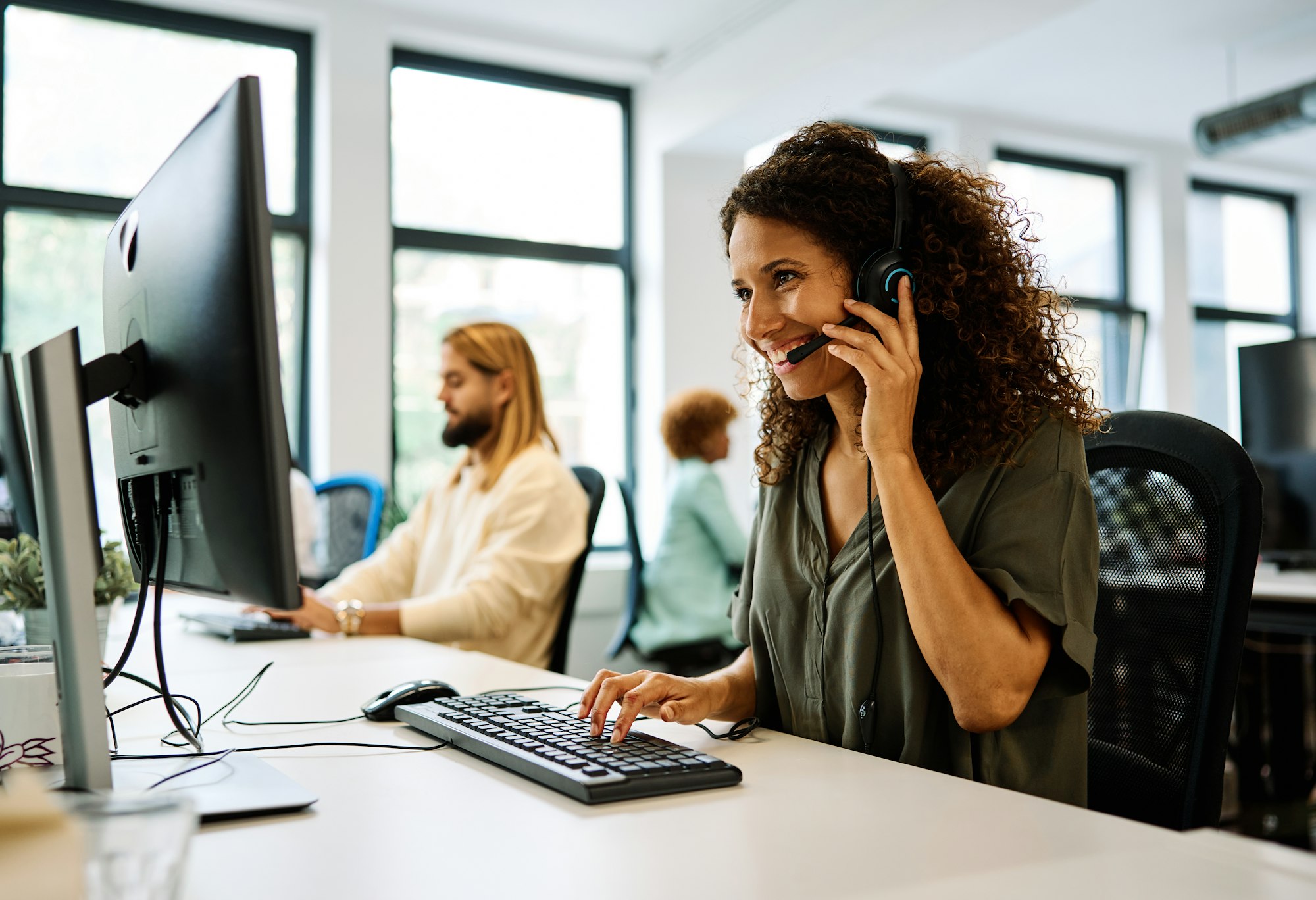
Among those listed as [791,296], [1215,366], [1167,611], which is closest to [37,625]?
[791,296]

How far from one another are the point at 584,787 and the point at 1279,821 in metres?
2.64

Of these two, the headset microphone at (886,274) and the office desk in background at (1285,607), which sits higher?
the headset microphone at (886,274)

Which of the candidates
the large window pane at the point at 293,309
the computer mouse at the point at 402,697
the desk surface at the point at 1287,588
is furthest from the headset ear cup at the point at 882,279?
the large window pane at the point at 293,309

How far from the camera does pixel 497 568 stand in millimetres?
2199

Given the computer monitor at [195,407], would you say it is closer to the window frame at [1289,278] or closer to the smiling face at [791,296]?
the smiling face at [791,296]

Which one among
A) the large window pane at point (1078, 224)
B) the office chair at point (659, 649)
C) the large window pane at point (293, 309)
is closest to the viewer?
the office chair at point (659, 649)

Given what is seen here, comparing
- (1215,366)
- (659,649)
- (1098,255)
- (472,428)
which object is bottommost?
(659,649)

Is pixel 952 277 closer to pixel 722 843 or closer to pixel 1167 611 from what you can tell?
pixel 1167 611

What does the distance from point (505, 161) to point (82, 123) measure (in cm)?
165

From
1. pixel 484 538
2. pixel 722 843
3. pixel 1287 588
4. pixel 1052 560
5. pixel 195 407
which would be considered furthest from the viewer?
pixel 1287 588

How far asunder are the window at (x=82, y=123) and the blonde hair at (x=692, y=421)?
5.20 ft

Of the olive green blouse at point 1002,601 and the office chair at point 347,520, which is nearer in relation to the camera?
the olive green blouse at point 1002,601

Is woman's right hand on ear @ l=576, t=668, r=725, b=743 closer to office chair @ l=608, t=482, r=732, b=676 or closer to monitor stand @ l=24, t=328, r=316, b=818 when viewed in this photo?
monitor stand @ l=24, t=328, r=316, b=818

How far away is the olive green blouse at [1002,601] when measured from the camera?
3.47 ft
